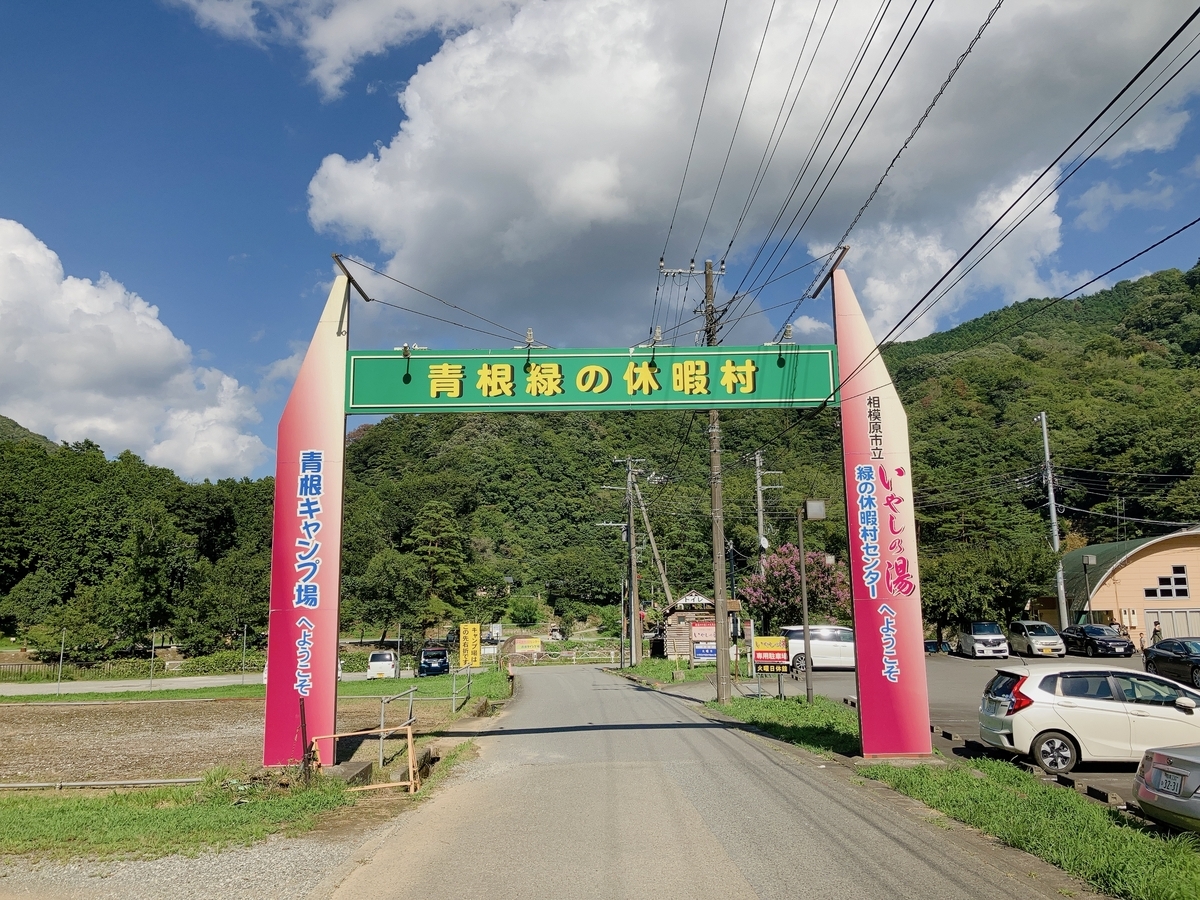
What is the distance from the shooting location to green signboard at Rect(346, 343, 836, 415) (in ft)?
43.8

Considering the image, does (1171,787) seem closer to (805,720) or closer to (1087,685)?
(1087,685)

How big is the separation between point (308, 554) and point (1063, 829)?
10161mm

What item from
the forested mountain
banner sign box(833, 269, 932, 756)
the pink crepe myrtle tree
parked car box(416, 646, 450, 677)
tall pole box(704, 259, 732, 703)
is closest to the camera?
banner sign box(833, 269, 932, 756)

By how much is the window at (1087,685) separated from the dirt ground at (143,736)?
10.4 metres

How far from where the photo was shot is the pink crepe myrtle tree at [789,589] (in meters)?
41.9

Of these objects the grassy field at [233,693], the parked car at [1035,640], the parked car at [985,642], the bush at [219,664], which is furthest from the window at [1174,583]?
the bush at [219,664]

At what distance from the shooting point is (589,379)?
13.6 metres

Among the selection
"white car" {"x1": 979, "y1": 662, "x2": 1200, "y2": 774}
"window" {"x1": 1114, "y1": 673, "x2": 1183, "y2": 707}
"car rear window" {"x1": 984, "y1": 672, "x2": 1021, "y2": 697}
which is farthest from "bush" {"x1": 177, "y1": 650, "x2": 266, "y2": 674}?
"window" {"x1": 1114, "y1": 673, "x2": 1183, "y2": 707}

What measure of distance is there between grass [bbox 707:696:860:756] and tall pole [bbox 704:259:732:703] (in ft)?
2.52

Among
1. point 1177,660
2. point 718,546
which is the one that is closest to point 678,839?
point 718,546

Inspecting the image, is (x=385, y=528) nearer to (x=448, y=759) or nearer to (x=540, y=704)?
(x=540, y=704)

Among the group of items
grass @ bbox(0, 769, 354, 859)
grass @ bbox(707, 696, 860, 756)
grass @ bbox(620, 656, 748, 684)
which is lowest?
grass @ bbox(620, 656, 748, 684)

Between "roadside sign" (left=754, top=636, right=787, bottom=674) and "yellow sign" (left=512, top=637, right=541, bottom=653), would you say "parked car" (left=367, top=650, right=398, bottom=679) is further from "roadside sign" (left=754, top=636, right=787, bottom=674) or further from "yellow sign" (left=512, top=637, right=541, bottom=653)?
"roadside sign" (left=754, top=636, right=787, bottom=674)

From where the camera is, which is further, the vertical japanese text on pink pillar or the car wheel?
the vertical japanese text on pink pillar
